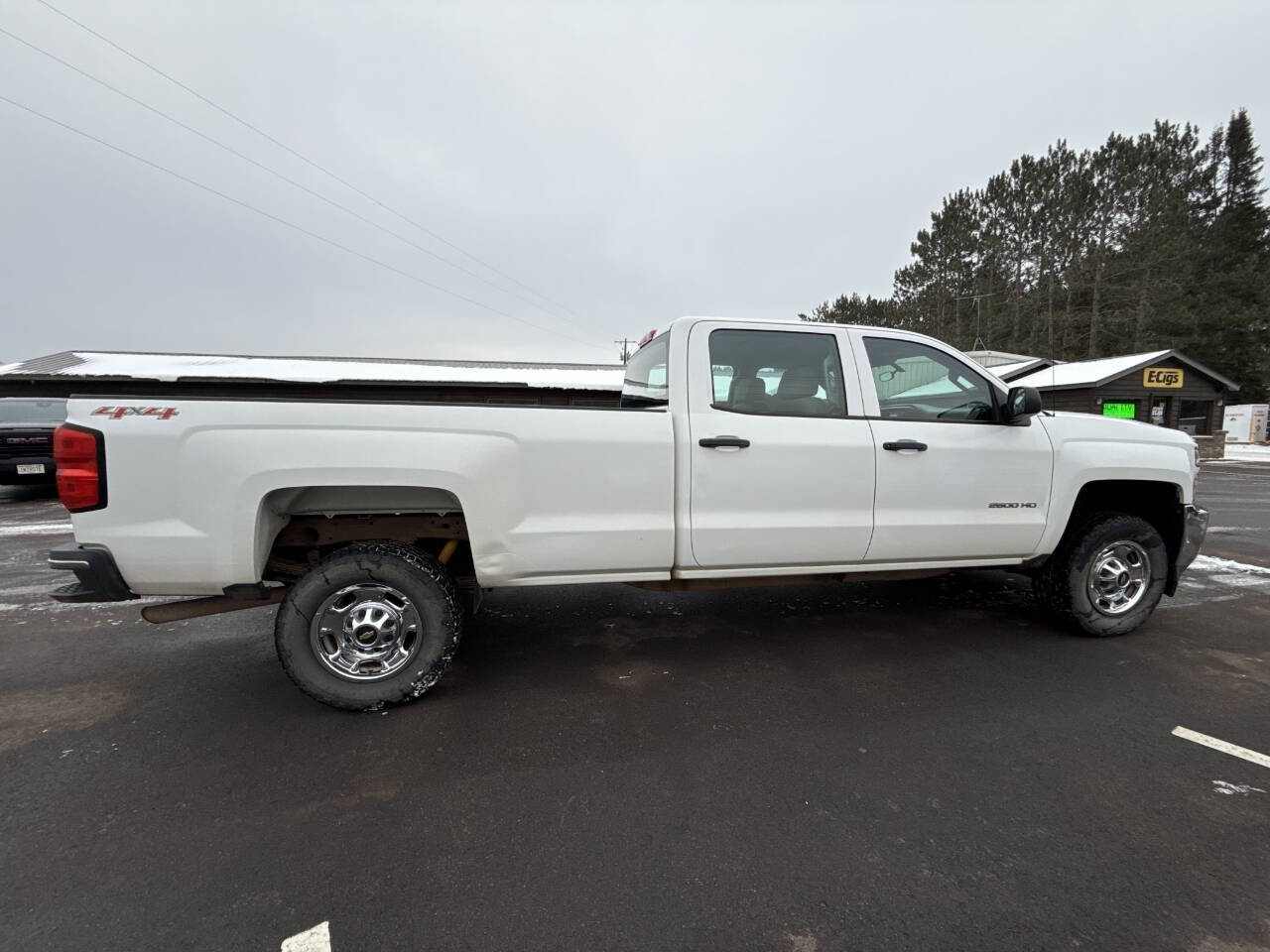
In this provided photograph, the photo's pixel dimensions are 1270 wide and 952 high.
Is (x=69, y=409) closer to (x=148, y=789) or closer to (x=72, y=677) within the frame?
(x=148, y=789)

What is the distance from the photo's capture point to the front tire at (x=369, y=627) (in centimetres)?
274

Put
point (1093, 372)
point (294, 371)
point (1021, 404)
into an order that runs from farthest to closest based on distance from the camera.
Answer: point (1093, 372)
point (294, 371)
point (1021, 404)

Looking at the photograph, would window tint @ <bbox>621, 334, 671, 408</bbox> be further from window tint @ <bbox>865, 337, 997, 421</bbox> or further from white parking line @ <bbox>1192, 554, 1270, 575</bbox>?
white parking line @ <bbox>1192, 554, 1270, 575</bbox>

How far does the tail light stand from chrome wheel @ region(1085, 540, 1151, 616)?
5.64 m

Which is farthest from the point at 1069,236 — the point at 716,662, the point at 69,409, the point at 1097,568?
the point at 69,409

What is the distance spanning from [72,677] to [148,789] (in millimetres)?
1699

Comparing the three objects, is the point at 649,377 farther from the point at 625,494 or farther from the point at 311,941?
the point at 311,941

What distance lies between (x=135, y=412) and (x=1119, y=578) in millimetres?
5833

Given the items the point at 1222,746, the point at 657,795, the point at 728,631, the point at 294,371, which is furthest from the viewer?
the point at 294,371

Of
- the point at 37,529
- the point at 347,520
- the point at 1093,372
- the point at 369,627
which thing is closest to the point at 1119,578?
the point at 369,627

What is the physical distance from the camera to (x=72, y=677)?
3311 millimetres

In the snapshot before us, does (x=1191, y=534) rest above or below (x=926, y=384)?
below

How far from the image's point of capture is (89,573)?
97.8 inches

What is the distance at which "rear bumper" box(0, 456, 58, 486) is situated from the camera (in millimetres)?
9227
